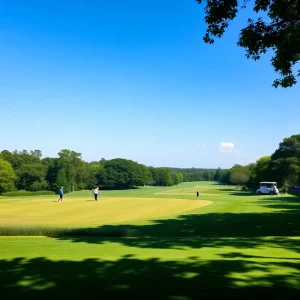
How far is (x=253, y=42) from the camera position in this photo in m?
9.94

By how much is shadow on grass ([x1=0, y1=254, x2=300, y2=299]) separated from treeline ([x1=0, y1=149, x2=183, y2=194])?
97.7 m

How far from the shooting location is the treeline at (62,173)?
10388 cm

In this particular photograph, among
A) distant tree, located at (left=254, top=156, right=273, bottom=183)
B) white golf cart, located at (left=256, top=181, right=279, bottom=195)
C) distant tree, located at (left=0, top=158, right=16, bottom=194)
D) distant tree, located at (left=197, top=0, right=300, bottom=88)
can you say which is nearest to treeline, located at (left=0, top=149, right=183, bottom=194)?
distant tree, located at (left=0, top=158, right=16, bottom=194)

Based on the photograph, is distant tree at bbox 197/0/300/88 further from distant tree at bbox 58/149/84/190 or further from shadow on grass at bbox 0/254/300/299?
distant tree at bbox 58/149/84/190

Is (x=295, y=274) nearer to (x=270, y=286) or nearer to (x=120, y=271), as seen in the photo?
(x=270, y=286)

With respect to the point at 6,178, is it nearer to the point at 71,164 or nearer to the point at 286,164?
the point at 71,164

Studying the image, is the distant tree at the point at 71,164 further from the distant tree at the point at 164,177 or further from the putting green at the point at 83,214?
the putting green at the point at 83,214

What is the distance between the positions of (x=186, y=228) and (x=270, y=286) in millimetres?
15792

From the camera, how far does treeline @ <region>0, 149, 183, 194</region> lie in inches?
4090

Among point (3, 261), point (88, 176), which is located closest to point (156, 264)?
point (3, 261)

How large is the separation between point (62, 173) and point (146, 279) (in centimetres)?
10397

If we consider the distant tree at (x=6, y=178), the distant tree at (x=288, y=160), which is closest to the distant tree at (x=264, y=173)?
the distant tree at (x=288, y=160)

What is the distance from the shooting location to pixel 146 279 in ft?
19.8

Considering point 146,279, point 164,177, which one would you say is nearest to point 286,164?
point 146,279
